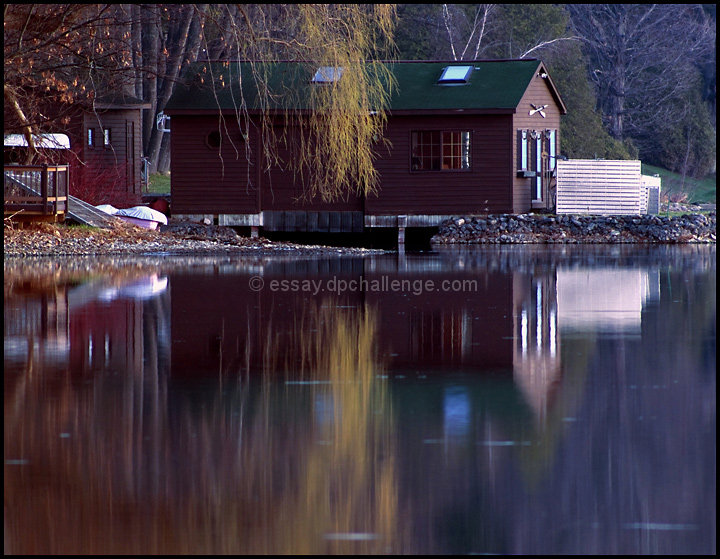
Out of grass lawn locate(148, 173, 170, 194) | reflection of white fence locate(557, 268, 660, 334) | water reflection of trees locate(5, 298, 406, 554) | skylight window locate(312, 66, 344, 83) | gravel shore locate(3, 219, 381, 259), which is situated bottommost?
water reflection of trees locate(5, 298, 406, 554)

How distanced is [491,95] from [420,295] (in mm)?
17534

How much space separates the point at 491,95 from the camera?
1291 inches

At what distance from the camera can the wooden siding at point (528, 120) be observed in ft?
109

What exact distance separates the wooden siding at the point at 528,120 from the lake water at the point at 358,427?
731 inches

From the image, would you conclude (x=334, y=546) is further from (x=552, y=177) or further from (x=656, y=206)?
(x=656, y=206)

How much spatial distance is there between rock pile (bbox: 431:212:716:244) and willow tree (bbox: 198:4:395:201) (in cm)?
291

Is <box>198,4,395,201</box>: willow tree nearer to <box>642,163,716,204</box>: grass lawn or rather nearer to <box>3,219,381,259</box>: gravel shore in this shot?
<box>3,219,381,259</box>: gravel shore

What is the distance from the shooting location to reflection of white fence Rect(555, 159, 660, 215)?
34.8 metres

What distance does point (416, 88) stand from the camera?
110 ft

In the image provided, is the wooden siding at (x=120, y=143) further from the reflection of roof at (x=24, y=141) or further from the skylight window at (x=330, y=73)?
the skylight window at (x=330, y=73)

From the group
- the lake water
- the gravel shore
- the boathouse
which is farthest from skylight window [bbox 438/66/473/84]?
the lake water

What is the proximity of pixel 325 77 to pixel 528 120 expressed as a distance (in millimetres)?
10593

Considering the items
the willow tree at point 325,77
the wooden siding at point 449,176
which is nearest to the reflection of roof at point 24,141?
the willow tree at point 325,77

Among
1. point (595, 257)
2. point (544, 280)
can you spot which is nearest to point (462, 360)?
point (544, 280)
